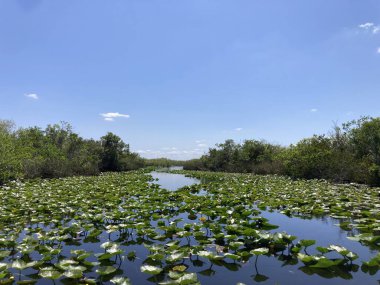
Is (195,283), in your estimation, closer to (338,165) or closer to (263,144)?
(338,165)

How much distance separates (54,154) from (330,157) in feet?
60.9

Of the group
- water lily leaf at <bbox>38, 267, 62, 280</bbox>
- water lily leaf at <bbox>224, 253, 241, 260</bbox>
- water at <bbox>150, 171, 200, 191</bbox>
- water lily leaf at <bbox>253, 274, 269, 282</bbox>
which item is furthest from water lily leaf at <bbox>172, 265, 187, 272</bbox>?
water at <bbox>150, 171, 200, 191</bbox>

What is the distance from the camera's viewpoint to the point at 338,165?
1822 cm

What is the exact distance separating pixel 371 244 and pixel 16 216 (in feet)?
26.5

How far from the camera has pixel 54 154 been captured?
70.5 feet

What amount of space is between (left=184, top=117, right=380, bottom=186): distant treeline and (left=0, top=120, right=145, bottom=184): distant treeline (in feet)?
44.8

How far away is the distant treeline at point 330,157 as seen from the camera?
16.7 metres

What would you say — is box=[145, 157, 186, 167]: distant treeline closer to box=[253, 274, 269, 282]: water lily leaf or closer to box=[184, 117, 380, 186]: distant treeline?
box=[184, 117, 380, 186]: distant treeline

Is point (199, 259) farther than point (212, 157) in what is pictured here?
No

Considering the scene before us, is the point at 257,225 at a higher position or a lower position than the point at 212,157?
lower

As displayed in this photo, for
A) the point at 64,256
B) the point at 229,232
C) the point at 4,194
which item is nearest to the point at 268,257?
the point at 229,232

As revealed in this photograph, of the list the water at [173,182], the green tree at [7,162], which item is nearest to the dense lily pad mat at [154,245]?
the green tree at [7,162]

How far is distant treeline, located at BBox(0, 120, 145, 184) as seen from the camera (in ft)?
53.5

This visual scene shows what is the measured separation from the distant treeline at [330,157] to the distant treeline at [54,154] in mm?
13646
